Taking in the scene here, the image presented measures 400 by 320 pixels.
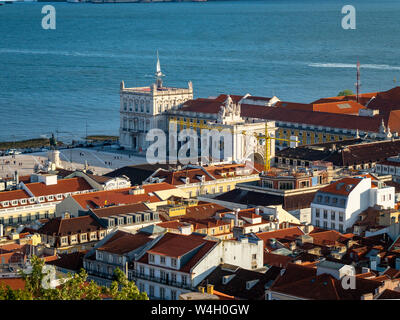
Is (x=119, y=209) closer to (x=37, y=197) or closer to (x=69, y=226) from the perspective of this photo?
(x=69, y=226)

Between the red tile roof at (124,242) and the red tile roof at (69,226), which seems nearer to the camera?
the red tile roof at (124,242)

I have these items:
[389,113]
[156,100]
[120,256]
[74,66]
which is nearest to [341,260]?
[120,256]

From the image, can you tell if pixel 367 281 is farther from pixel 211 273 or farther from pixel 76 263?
pixel 76 263

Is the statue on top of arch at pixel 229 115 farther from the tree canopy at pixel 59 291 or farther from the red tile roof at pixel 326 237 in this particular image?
the tree canopy at pixel 59 291

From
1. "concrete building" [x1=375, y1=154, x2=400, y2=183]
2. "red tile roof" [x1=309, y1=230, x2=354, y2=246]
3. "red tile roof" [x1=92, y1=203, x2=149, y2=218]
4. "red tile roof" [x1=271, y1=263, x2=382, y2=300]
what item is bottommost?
"concrete building" [x1=375, y1=154, x2=400, y2=183]

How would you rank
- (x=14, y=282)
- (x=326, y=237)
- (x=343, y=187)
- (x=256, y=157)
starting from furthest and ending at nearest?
(x=256, y=157) → (x=343, y=187) → (x=326, y=237) → (x=14, y=282)

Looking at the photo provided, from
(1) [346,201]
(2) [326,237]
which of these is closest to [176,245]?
(2) [326,237]

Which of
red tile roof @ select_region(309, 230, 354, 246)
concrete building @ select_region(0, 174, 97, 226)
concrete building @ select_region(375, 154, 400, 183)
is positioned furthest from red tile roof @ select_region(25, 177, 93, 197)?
concrete building @ select_region(375, 154, 400, 183)

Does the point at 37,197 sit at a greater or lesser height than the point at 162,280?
lesser

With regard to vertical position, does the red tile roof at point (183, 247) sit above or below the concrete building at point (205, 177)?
above

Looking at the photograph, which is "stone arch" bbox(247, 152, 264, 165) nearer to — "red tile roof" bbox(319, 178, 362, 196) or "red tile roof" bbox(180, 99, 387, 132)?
→ "red tile roof" bbox(180, 99, 387, 132)

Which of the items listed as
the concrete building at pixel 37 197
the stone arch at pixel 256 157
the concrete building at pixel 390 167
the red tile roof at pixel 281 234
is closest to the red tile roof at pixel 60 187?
the concrete building at pixel 37 197

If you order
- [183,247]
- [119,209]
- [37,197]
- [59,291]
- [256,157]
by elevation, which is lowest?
[256,157]
